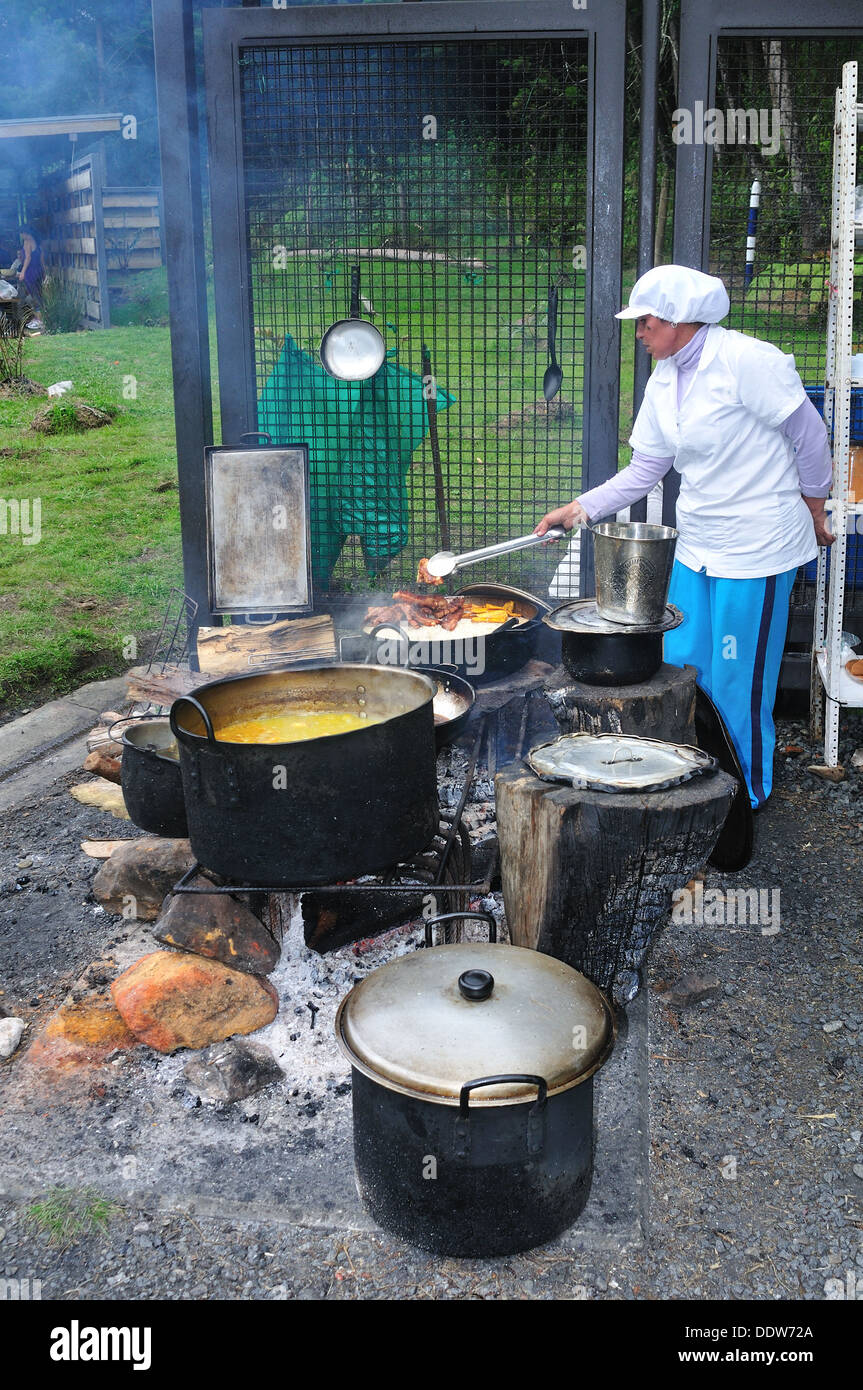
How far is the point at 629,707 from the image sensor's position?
4.74 m

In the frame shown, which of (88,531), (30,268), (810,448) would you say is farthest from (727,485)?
(30,268)

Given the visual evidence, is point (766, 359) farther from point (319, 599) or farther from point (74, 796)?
point (74, 796)

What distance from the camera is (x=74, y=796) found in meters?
6.03

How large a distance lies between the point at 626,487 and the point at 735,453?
64cm

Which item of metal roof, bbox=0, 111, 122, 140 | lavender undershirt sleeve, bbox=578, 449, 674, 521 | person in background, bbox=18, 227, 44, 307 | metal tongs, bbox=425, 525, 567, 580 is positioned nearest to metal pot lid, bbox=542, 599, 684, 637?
metal tongs, bbox=425, 525, 567, 580

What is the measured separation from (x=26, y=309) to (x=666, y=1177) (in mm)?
18230

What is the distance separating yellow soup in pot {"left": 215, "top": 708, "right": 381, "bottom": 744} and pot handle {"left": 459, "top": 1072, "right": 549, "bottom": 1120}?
1711 mm

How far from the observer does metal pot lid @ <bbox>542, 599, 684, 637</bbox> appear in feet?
15.4

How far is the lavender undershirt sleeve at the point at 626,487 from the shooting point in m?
5.68

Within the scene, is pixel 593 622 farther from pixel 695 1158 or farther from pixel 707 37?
pixel 707 37

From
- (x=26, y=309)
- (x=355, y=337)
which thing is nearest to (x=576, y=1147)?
(x=355, y=337)

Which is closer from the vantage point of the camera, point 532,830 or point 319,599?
point 532,830

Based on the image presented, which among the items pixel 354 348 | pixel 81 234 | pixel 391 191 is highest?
pixel 81 234

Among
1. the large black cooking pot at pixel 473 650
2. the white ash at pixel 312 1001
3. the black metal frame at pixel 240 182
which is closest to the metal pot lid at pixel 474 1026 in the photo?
Answer: the white ash at pixel 312 1001
